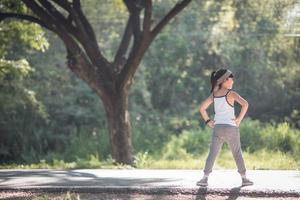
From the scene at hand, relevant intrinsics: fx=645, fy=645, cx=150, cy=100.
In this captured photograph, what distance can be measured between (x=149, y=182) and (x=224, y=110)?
186cm

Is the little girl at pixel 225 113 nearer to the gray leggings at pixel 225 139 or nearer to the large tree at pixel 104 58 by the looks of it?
the gray leggings at pixel 225 139

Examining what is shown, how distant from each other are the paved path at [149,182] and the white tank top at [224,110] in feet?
3.13

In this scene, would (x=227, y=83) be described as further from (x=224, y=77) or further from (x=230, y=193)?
(x=230, y=193)

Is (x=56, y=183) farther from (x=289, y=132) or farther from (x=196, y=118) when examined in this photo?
(x=196, y=118)

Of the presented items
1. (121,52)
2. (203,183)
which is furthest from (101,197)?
(121,52)

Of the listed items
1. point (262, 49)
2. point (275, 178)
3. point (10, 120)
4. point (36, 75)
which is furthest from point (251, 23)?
point (275, 178)

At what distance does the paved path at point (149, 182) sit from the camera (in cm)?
906

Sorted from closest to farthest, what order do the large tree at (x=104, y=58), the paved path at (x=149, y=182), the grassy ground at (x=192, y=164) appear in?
the paved path at (x=149, y=182), the grassy ground at (x=192, y=164), the large tree at (x=104, y=58)

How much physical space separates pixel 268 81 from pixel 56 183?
22316 millimetres

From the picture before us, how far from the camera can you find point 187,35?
31.8 meters

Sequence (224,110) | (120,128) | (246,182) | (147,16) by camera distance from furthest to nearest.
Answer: (120,128), (147,16), (246,182), (224,110)

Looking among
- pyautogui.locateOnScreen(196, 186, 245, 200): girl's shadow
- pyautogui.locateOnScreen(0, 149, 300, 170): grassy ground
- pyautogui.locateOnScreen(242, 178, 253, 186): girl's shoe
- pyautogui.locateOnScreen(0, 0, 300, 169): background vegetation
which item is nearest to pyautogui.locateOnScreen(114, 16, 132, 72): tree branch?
pyautogui.locateOnScreen(0, 149, 300, 170): grassy ground

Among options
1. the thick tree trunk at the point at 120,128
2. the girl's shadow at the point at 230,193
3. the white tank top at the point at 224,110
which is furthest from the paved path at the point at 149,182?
the thick tree trunk at the point at 120,128

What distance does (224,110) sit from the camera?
363 inches
